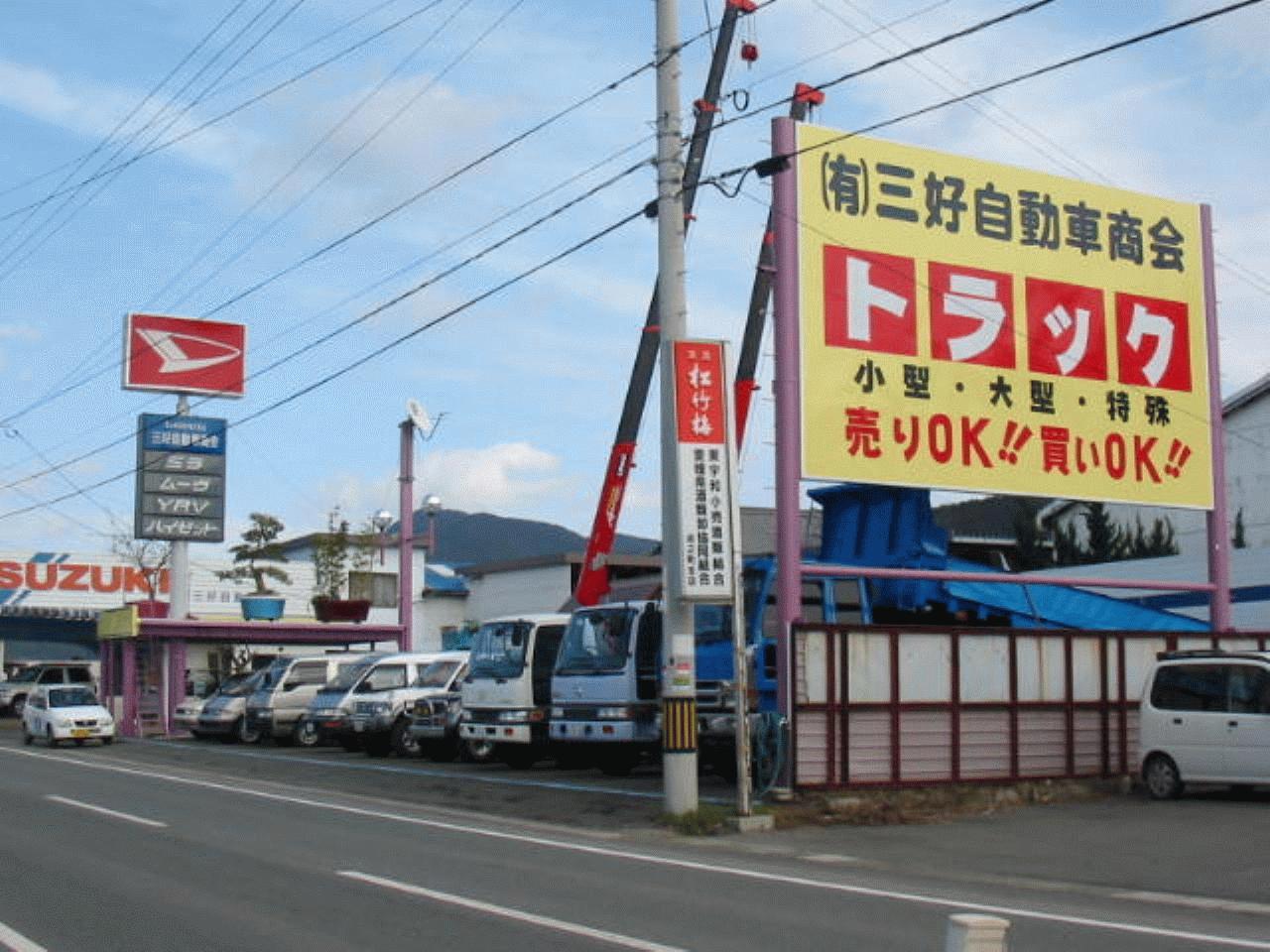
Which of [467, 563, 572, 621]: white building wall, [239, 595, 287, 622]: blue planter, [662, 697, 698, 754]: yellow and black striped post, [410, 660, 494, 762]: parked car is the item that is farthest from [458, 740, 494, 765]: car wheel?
[467, 563, 572, 621]: white building wall

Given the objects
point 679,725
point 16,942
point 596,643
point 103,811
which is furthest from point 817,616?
point 16,942

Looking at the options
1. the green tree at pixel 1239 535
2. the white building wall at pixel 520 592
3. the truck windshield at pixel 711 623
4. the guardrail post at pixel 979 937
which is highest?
the green tree at pixel 1239 535

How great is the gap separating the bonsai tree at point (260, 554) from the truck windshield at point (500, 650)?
33.8m

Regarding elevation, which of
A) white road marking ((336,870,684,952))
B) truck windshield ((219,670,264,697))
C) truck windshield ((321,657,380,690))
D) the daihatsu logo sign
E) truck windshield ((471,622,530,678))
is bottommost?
white road marking ((336,870,684,952))

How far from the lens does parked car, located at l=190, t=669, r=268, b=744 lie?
35.5 m

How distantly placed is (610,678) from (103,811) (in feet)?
23.5

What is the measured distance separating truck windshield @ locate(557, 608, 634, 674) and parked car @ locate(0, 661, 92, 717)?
33.8 meters

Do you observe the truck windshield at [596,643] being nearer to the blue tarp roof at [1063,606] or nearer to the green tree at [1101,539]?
the blue tarp roof at [1063,606]

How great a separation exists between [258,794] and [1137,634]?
12.1 meters

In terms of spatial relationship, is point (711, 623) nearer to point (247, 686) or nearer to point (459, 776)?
point (459, 776)

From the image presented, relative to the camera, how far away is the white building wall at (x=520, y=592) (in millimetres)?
55500

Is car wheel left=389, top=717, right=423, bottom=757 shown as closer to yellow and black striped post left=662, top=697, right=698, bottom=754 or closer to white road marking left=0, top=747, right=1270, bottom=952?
white road marking left=0, top=747, right=1270, bottom=952

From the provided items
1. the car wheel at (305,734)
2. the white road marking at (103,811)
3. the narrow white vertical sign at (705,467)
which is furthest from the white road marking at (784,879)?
the car wheel at (305,734)

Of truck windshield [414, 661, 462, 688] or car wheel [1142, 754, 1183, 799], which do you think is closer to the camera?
car wheel [1142, 754, 1183, 799]
